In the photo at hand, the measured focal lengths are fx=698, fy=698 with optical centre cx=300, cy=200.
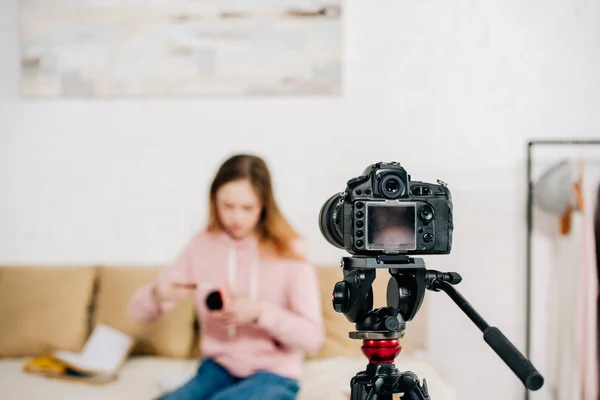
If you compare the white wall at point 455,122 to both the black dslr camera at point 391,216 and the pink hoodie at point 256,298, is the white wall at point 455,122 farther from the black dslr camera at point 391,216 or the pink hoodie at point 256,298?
the black dslr camera at point 391,216

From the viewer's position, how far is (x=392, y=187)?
1168mm

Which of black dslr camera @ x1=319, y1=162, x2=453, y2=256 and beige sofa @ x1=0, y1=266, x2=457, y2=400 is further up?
black dslr camera @ x1=319, y1=162, x2=453, y2=256

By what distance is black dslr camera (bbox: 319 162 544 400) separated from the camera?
1.14m

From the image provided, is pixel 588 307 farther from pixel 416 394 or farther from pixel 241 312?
pixel 416 394

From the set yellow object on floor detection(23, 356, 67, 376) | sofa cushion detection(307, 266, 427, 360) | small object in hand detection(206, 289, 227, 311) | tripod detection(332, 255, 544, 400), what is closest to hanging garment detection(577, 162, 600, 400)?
Answer: sofa cushion detection(307, 266, 427, 360)

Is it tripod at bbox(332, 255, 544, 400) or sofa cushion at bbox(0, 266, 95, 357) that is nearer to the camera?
tripod at bbox(332, 255, 544, 400)

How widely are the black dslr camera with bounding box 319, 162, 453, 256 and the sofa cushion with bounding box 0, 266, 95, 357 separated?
5.07 ft

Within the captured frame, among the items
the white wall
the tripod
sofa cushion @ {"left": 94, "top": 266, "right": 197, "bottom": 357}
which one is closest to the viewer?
the tripod

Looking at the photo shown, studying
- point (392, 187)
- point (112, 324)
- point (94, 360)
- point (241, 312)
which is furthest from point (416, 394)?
point (112, 324)

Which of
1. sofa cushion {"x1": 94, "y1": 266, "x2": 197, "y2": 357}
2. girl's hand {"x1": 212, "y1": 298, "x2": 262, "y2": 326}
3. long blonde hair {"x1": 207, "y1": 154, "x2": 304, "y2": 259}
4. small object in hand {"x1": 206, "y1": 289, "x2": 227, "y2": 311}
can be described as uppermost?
long blonde hair {"x1": 207, "y1": 154, "x2": 304, "y2": 259}

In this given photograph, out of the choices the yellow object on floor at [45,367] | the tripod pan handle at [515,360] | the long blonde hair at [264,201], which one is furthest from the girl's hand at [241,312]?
the tripod pan handle at [515,360]

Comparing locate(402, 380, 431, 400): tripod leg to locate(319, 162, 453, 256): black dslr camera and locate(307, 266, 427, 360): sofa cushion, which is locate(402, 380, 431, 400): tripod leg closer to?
locate(319, 162, 453, 256): black dslr camera

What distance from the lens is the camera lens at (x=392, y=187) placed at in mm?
1159

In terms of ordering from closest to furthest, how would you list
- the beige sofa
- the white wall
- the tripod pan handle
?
1. the tripod pan handle
2. the beige sofa
3. the white wall
